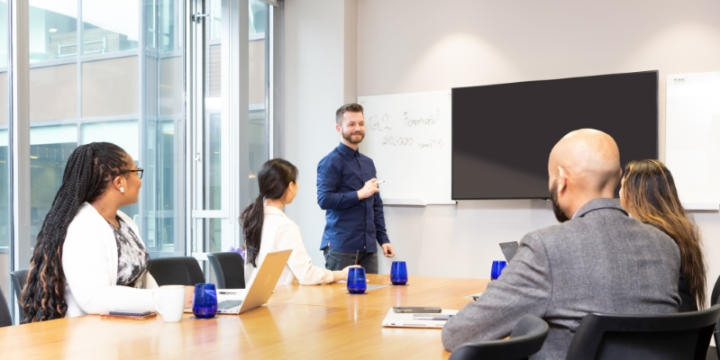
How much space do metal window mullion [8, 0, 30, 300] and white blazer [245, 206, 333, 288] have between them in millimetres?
1476

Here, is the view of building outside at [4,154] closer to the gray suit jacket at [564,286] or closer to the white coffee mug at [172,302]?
the white coffee mug at [172,302]

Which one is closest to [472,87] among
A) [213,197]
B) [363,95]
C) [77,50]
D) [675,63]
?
[363,95]

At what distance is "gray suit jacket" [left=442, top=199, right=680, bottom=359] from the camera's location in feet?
5.27

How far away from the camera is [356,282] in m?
2.82

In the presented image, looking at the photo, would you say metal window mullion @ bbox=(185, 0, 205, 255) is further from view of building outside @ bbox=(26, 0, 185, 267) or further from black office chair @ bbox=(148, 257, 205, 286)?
black office chair @ bbox=(148, 257, 205, 286)

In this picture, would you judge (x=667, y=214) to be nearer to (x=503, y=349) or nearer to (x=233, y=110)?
Result: (x=503, y=349)

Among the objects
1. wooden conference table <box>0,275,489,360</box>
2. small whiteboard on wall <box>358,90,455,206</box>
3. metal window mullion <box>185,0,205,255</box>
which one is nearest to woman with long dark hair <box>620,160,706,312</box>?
wooden conference table <box>0,275,489,360</box>

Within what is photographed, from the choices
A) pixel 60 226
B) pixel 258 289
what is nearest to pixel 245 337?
pixel 258 289

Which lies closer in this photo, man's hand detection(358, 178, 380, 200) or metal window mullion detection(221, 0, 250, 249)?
man's hand detection(358, 178, 380, 200)

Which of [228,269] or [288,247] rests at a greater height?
[288,247]

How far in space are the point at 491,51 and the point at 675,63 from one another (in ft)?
4.24

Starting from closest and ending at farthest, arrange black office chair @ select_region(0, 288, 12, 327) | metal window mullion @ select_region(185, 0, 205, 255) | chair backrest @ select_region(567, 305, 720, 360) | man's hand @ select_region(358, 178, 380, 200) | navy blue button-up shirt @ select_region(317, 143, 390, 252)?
chair backrest @ select_region(567, 305, 720, 360) < black office chair @ select_region(0, 288, 12, 327) < man's hand @ select_region(358, 178, 380, 200) < navy blue button-up shirt @ select_region(317, 143, 390, 252) < metal window mullion @ select_region(185, 0, 205, 255)

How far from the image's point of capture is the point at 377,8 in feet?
18.6

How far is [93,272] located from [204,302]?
1.46 ft
